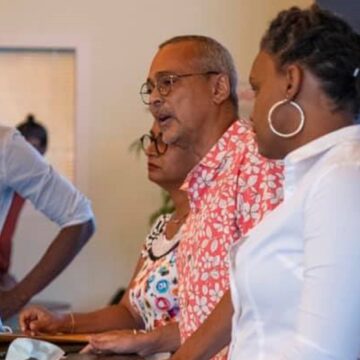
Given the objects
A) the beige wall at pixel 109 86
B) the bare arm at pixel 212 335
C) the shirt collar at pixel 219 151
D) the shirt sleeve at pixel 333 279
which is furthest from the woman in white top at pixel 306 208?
the beige wall at pixel 109 86

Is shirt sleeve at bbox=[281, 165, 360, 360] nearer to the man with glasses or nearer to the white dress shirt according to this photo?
the white dress shirt

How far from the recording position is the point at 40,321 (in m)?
1.91

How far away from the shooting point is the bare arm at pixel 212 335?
1383mm

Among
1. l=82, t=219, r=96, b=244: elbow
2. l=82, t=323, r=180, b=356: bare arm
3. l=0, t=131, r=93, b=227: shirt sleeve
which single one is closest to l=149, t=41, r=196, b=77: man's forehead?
l=82, t=323, r=180, b=356: bare arm

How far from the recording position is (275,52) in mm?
1126

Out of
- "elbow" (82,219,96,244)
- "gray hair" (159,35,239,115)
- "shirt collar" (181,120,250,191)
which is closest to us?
"shirt collar" (181,120,250,191)

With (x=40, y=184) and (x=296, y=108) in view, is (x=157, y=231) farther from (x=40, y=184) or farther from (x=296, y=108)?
(x=296, y=108)

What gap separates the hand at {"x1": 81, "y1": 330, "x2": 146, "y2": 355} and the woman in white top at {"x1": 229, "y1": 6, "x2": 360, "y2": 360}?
0.53 metres

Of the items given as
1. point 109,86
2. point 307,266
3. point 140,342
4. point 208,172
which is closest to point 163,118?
point 208,172

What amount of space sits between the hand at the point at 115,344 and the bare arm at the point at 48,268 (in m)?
0.83

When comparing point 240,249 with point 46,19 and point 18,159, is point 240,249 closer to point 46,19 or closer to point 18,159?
point 18,159

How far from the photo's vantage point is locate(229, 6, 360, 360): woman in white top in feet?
3.14

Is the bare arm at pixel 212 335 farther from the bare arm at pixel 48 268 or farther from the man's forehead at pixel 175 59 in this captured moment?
the bare arm at pixel 48 268

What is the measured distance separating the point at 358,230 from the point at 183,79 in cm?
83
